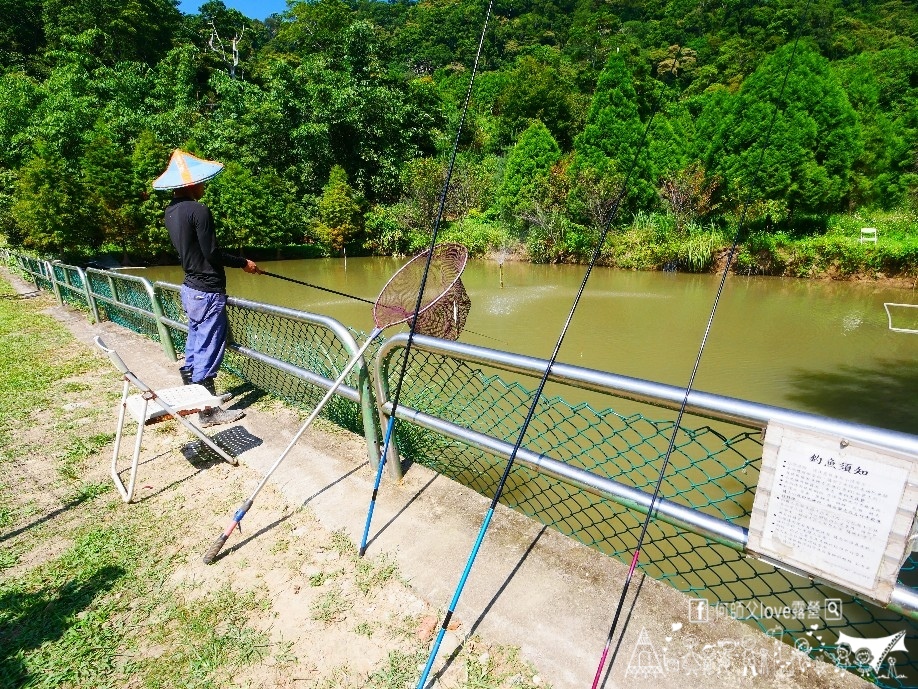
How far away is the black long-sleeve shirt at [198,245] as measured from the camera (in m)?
3.30

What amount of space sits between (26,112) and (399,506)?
100 ft

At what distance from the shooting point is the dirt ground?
1.46 m

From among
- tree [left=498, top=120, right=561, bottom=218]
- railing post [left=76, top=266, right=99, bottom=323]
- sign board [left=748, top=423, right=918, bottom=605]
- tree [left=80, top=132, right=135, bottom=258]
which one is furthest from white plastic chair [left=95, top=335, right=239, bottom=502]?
tree [left=498, top=120, right=561, bottom=218]

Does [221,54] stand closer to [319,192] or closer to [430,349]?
[319,192]

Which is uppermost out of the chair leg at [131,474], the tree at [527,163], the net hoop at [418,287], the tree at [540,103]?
the tree at [540,103]

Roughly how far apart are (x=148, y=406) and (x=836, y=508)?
122 inches

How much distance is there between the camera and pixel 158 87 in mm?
28578

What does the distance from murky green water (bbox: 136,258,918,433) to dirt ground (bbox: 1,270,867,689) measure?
16.8 ft

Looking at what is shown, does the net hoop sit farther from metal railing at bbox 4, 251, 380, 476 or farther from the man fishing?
the man fishing

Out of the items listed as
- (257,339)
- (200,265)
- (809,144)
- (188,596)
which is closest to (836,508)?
(188,596)

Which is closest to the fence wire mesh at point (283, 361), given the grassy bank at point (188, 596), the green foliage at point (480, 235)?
the grassy bank at point (188, 596)

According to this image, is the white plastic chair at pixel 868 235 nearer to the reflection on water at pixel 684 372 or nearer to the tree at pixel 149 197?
the reflection on water at pixel 684 372

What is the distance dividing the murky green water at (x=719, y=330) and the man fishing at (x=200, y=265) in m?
4.89

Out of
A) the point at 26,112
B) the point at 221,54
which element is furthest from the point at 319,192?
the point at 221,54
